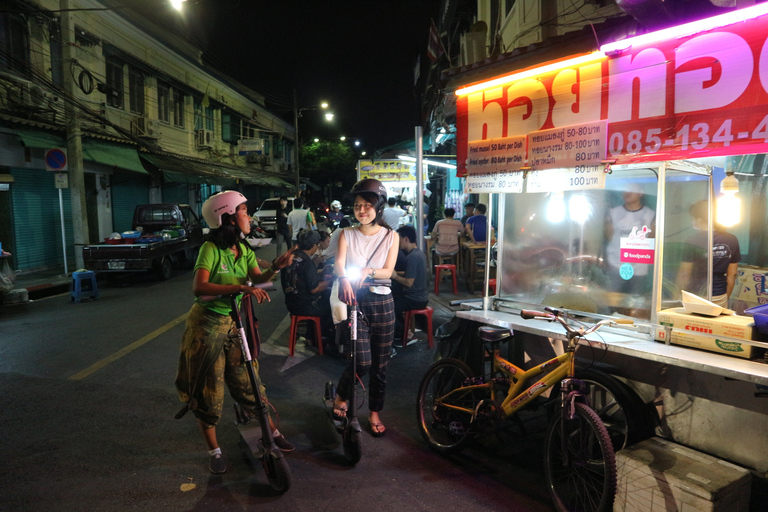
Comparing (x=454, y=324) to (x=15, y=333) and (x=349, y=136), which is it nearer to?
(x=15, y=333)

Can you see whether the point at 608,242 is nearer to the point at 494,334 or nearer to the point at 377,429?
the point at 494,334

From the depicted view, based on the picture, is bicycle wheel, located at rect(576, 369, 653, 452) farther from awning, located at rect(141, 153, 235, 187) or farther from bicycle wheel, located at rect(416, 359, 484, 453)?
awning, located at rect(141, 153, 235, 187)

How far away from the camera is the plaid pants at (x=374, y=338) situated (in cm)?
383

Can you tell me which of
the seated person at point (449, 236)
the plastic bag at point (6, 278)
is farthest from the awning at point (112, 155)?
the seated person at point (449, 236)

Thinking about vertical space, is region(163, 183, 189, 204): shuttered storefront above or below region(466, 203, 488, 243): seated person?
above

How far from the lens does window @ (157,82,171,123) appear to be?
2085 cm

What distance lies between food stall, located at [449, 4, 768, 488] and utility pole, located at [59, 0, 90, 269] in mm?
11006

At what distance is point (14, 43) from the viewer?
41.5ft

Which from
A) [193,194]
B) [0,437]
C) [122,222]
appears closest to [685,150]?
[0,437]

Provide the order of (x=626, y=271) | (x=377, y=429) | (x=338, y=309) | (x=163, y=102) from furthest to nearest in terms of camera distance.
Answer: (x=163, y=102)
(x=626, y=271)
(x=377, y=429)
(x=338, y=309)

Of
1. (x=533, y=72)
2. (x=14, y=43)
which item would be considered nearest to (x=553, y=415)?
(x=533, y=72)

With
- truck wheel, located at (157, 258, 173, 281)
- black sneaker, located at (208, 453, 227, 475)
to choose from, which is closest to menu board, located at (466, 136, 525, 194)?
black sneaker, located at (208, 453, 227, 475)

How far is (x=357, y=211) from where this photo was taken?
12.8 ft

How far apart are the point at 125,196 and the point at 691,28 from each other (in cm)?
1859
